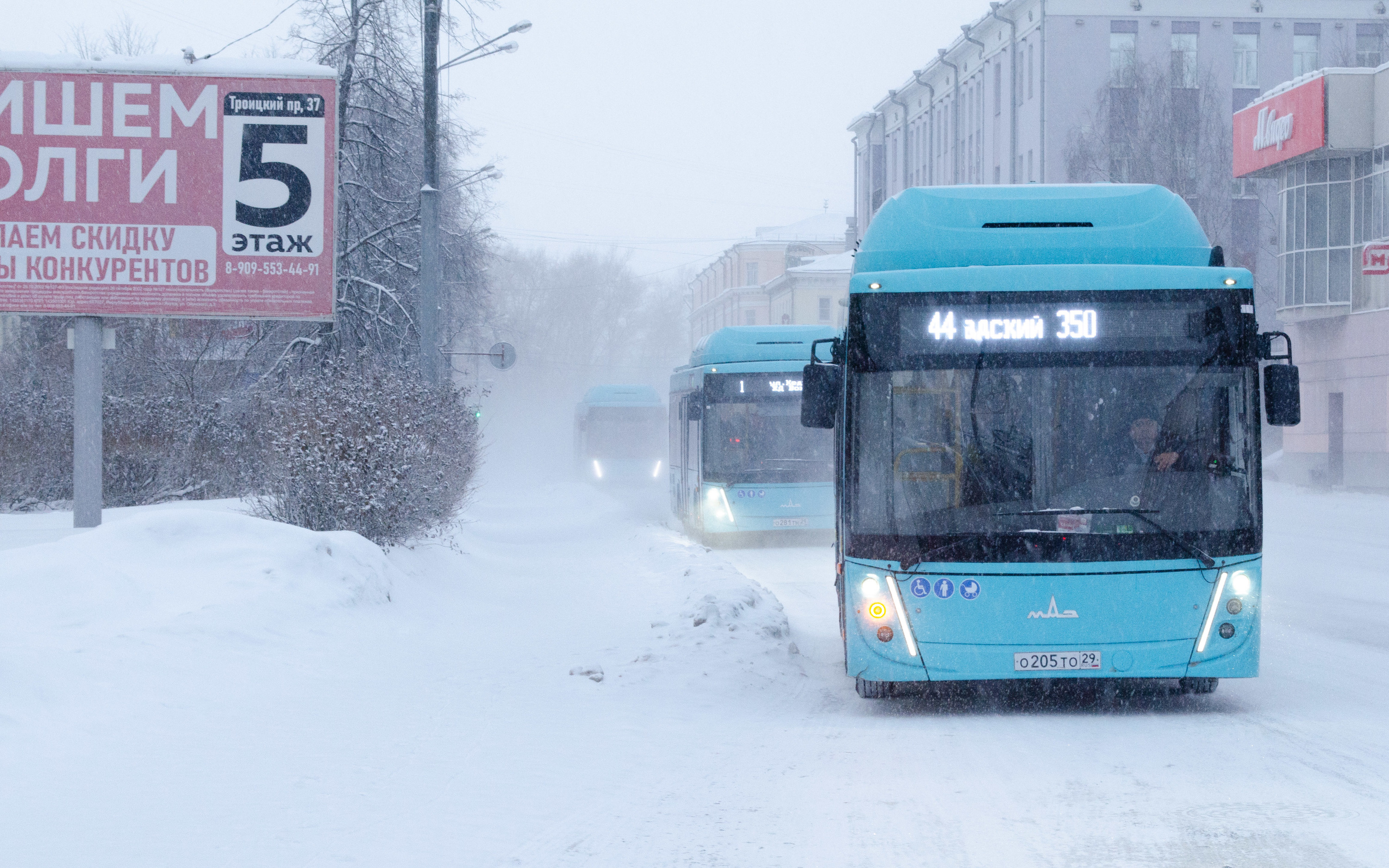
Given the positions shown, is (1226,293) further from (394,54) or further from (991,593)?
(394,54)

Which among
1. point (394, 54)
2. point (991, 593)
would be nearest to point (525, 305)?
point (394, 54)

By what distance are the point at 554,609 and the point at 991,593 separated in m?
6.29

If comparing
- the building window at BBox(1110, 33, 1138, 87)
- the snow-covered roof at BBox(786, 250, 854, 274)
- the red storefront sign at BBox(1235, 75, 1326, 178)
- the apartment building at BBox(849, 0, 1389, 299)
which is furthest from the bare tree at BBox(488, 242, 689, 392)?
the red storefront sign at BBox(1235, 75, 1326, 178)

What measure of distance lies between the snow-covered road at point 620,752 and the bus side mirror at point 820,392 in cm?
179

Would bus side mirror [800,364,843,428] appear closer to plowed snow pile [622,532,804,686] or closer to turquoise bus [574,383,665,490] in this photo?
plowed snow pile [622,532,804,686]

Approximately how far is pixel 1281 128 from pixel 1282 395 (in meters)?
34.3

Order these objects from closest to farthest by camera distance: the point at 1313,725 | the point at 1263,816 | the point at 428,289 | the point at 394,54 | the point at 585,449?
the point at 1263,816 < the point at 1313,725 < the point at 428,289 < the point at 394,54 < the point at 585,449

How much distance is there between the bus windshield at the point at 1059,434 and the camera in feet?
26.2

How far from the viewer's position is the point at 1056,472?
8039 mm

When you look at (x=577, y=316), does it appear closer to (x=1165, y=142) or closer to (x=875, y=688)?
(x=1165, y=142)

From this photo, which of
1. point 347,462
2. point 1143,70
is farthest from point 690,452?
point 1143,70

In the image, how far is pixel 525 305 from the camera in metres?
106

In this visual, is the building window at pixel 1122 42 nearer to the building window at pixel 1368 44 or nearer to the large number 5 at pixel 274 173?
the building window at pixel 1368 44

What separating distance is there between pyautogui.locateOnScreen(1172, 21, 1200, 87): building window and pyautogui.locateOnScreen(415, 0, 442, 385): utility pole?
1424 inches
